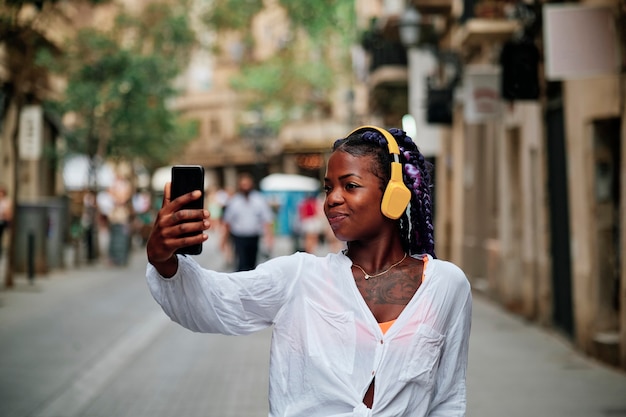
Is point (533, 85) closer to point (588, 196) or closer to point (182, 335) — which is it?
point (588, 196)

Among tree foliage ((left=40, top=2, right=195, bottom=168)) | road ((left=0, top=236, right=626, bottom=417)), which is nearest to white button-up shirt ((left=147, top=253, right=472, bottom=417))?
road ((left=0, top=236, right=626, bottom=417))

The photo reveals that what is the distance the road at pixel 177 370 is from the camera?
840 cm

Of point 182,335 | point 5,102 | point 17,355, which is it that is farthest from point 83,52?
point 17,355

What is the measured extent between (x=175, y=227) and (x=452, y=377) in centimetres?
87

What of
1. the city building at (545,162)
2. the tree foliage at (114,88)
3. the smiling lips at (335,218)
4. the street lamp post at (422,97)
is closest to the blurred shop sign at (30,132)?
the tree foliage at (114,88)

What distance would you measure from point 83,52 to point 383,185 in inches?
1049

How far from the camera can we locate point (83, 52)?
94.2 ft

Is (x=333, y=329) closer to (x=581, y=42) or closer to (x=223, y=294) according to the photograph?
(x=223, y=294)

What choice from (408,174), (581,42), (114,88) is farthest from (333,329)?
(114,88)

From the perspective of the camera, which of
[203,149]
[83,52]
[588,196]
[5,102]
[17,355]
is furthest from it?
[203,149]

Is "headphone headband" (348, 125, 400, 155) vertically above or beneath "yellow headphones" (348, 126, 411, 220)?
above

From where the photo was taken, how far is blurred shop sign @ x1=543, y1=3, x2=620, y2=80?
35.6 feet

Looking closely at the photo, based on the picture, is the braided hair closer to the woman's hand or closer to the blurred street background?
the woman's hand

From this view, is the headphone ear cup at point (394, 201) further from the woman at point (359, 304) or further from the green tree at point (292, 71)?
the green tree at point (292, 71)
